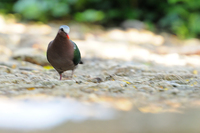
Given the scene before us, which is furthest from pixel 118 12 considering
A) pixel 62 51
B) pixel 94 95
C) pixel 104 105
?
pixel 104 105

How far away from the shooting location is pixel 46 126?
109cm

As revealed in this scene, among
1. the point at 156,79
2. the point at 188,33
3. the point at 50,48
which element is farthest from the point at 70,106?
the point at 188,33

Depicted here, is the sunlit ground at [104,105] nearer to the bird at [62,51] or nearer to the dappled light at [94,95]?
the dappled light at [94,95]

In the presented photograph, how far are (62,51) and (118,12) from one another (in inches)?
299

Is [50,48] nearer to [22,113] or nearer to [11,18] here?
[22,113]

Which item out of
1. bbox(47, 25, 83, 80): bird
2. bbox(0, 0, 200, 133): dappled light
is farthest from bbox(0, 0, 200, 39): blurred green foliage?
bbox(47, 25, 83, 80): bird

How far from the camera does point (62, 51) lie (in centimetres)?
217

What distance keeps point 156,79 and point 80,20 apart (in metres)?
6.83

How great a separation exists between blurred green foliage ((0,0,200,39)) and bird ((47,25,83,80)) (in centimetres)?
632

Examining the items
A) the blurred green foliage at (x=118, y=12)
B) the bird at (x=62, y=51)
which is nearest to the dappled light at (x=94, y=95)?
the bird at (x=62, y=51)

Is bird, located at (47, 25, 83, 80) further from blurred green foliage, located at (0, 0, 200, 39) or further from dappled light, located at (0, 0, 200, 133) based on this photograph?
blurred green foliage, located at (0, 0, 200, 39)

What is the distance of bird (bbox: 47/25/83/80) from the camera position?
6.90ft

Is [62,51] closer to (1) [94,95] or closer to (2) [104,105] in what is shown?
(1) [94,95]

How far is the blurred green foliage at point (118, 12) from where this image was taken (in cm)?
811
